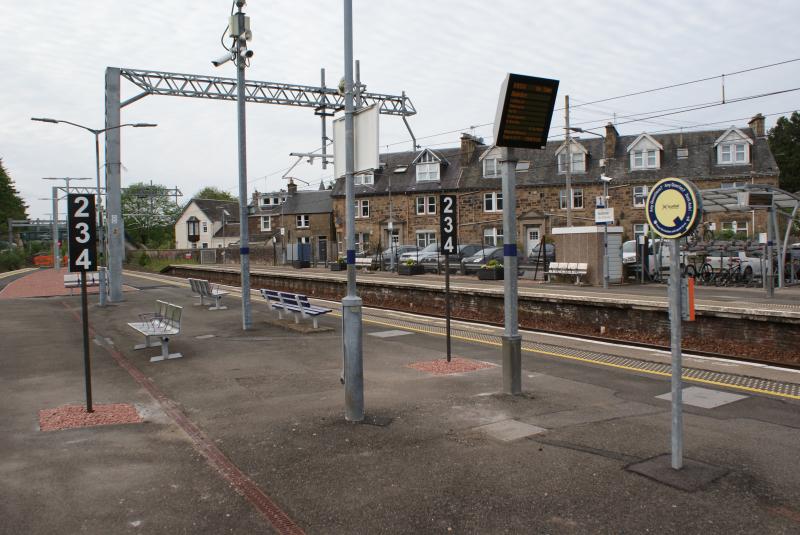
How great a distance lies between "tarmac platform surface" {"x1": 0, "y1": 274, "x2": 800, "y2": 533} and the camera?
4.75m

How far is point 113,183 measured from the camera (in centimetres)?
2216

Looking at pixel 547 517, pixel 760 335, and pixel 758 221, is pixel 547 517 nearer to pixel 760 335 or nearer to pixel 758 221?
pixel 760 335

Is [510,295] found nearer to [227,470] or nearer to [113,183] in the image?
[227,470]

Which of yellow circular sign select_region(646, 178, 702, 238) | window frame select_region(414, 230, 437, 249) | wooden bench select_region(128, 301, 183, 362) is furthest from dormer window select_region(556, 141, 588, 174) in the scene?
yellow circular sign select_region(646, 178, 702, 238)

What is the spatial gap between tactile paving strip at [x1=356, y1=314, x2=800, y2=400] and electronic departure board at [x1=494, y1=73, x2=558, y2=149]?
4.35 metres

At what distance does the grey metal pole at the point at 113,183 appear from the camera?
2223 centimetres

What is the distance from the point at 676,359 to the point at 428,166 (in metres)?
50.7

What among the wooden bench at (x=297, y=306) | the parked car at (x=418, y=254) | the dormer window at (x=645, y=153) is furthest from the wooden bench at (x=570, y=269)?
the dormer window at (x=645, y=153)

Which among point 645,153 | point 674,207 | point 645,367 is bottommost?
point 645,367

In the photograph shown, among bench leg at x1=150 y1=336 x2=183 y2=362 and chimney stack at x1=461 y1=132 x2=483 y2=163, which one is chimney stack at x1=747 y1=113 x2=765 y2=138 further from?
bench leg at x1=150 y1=336 x2=183 y2=362

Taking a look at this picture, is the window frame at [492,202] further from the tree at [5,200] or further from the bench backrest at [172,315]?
the tree at [5,200]

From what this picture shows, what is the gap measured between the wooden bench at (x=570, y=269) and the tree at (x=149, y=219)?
9063 centimetres

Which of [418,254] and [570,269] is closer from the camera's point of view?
[570,269]

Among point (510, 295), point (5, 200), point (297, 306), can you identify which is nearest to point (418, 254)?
point (297, 306)
